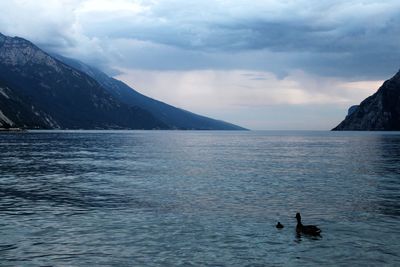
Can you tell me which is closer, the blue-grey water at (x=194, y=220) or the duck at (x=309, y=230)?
the blue-grey water at (x=194, y=220)

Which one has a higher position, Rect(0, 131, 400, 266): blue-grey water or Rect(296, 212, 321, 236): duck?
Rect(296, 212, 321, 236): duck

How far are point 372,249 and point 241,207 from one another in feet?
51.0

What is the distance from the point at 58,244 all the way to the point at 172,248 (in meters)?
7.48

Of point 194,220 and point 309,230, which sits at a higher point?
point 309,230

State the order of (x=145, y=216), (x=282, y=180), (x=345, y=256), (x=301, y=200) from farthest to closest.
Result: (x=282, y=180)
(x=301, y=200)
(x=145, y=216)
(x=345, y=256)

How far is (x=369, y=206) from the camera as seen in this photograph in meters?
42.9

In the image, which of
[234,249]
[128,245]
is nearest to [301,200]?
[234,249]

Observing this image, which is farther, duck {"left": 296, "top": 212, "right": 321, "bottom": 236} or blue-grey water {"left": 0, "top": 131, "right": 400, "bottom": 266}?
duck {"left": 296, "top": 212, "right": 321, "bottom": 236}

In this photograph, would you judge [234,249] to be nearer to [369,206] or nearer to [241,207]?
[241,207]

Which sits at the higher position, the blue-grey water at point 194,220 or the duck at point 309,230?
the duck at point 309,230

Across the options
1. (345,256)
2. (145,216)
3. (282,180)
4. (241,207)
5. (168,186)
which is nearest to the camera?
(345,256)

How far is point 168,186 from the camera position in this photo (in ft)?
190

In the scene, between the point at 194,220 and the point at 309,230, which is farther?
the point at 194,220

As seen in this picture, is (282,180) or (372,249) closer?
(372,249)
